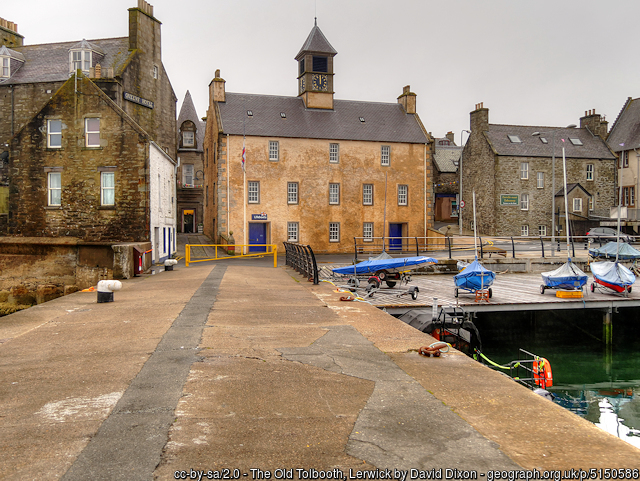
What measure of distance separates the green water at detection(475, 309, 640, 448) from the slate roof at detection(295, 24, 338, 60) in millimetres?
29169

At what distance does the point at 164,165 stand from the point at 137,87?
1099cm

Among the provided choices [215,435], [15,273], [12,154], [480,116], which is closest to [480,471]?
[215,435]

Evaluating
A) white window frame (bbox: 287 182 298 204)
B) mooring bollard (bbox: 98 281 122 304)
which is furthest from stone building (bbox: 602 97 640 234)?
mooring bollard (bbox: 98 281 122 304)

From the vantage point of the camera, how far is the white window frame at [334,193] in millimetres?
42312

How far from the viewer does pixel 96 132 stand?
26.9m

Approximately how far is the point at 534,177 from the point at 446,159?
1826 centimetres

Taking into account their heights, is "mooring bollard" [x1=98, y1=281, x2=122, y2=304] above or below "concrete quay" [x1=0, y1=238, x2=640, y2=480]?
above

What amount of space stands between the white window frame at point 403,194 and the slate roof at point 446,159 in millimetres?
23786

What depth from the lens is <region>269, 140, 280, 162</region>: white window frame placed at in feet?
135

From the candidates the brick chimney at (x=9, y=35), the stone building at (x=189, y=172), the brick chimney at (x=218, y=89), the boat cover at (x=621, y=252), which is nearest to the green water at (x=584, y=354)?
the boat cover at (x=621, y=252)

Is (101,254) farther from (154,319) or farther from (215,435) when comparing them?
(215,435)

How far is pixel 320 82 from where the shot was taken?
44.4 meters

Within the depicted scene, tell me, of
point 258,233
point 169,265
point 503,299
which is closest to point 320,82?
point 258,233

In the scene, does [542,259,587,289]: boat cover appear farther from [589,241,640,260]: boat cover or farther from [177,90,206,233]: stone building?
[177,90,206,233]: stone building
